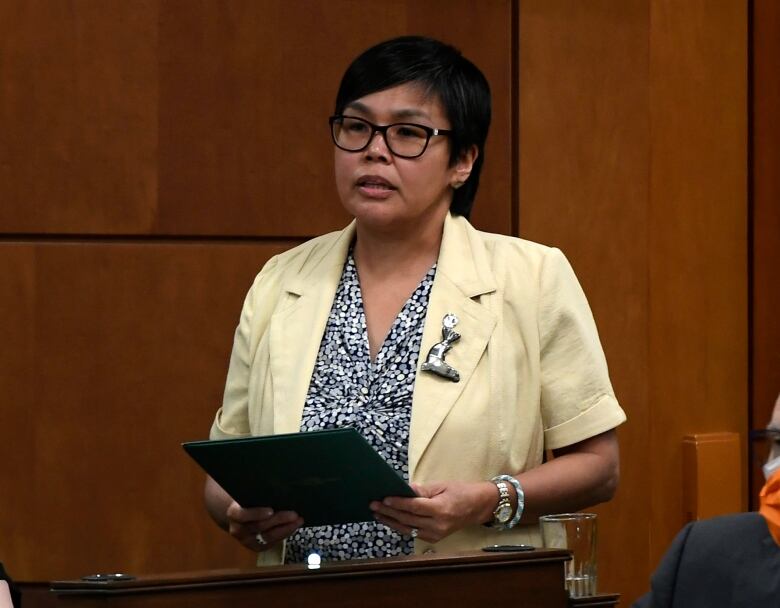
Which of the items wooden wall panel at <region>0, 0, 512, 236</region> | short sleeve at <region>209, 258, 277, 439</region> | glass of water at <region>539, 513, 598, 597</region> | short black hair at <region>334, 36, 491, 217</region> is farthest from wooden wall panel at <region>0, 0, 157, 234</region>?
glass of water at <region>539, 513, 598, 597</region>

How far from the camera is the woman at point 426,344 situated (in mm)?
2926

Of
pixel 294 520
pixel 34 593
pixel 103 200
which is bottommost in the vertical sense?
pixel 34 593

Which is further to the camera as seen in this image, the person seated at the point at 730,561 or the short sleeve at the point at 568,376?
the short sleeve at the point at 568,376

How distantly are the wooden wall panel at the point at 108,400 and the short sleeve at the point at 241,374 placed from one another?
721 mm

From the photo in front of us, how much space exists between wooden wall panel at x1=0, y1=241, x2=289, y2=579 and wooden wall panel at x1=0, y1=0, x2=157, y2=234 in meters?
0.10

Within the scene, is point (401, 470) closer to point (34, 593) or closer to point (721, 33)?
point (34, 593)

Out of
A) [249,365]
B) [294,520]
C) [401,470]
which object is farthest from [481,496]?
[249,365]

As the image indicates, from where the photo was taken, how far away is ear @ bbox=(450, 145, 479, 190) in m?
3.17

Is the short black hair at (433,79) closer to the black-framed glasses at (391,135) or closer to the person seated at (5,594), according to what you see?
the black-framed glasses at (391,135)

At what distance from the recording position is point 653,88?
4258 mm

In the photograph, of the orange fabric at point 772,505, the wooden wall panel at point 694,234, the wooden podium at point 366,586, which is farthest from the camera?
the wooden wall panel at point 694,234

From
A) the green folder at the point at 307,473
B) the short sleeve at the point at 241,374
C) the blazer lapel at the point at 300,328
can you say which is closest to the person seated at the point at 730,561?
the green folder at the point at 307,473

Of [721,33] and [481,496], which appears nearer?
[481,496]

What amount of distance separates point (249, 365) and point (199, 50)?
110cm
